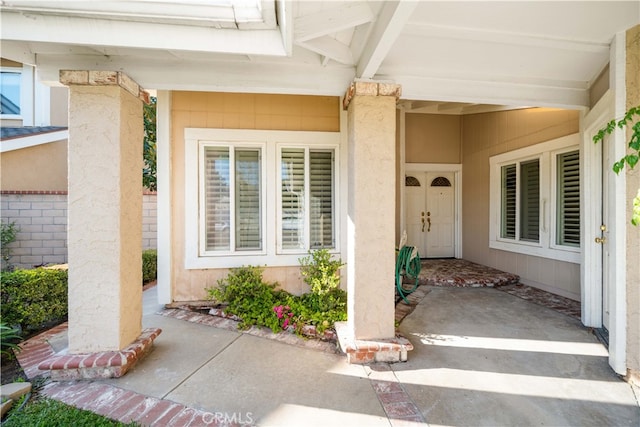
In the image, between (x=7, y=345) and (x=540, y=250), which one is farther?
(x=540, y=250)

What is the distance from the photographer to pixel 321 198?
13.7 ft

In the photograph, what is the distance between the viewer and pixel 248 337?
3.10 meters

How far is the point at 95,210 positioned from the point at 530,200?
247 inches

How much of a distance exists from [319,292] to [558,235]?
4.04 m

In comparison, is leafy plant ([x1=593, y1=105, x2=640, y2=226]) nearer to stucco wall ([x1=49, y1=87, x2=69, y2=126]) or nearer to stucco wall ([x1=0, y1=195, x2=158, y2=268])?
stucco wall ([x1=0, y1=195, x2=158, y2=268])

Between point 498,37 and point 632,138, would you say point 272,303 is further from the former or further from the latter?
point 632,138

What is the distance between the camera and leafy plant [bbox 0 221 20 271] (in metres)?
4.98

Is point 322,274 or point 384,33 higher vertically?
point 384,33

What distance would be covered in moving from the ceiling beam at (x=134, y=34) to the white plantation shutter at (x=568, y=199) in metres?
4.67

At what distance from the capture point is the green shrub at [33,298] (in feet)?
10.2

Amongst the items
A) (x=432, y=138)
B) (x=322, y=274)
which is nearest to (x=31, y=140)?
(x=322, y=274)

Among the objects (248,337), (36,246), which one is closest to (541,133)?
(248,337)

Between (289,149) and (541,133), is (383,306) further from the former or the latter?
(541,133)

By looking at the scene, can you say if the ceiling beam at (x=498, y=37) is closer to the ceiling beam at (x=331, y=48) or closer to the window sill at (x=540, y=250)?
the ceiling beam at (x=331, y=48)
